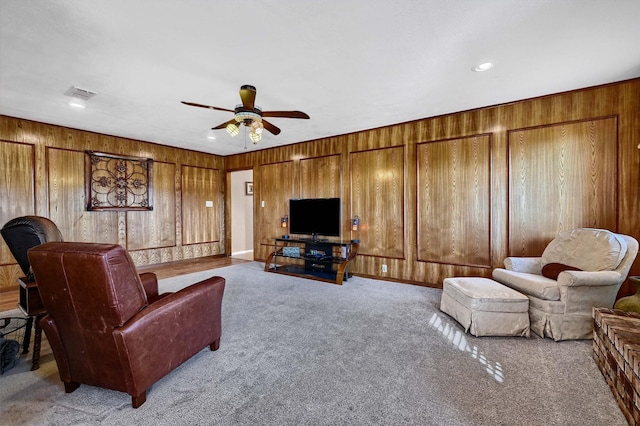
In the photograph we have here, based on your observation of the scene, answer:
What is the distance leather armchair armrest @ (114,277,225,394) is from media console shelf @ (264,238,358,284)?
8.44 ft

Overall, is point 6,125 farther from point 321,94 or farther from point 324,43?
point 324,43

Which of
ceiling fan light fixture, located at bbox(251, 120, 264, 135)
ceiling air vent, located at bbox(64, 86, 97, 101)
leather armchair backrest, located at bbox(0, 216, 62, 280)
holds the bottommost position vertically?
leather armchair backrest, located at bbox(0, 216, 62, 280)

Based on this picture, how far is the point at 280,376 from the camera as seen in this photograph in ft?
6.47

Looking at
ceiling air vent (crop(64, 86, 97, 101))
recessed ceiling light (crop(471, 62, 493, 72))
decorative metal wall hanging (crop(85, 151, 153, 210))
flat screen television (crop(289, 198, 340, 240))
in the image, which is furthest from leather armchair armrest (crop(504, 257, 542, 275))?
decorative metal wall hanging (crop(85, 151, 153, 210))

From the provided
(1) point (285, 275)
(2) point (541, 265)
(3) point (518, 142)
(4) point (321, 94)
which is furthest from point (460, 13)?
(1) point (285, 275)

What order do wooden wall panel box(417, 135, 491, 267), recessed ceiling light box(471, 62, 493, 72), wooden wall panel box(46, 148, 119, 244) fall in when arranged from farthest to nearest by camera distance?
1. wooden wall panel box(46, 148, 119, 244)
2. wooden wall panel box(417, 135, 491, 267)
3. recessed ceiling light box(471, 62, 493, 72)

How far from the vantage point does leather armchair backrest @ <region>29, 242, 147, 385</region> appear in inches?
58.1

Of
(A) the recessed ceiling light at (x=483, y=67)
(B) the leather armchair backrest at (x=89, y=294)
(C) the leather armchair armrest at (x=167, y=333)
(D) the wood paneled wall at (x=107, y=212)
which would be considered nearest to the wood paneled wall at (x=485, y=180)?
(A) the recessed ceiling light at (x=483, y=67)

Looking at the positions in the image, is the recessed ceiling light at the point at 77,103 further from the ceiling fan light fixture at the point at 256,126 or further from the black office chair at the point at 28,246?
the ceiling fan light fixture at the point at 256,126

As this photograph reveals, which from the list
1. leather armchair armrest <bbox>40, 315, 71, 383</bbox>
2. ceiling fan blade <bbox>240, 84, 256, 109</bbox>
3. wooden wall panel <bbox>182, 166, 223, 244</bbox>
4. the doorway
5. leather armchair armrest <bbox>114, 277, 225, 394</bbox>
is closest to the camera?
leather armchair armrest <bbox>114, 277, 225, 394</bbox>

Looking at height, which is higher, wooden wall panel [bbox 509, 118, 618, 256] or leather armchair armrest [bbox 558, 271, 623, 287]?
wooden wall panel [bbox 509, 118, 618, 256]

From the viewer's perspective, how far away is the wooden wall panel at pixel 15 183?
4.07 metres

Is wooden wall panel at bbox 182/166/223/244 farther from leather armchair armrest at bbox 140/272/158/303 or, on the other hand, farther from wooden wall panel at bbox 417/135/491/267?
wooden wall panel at bbox 417/135/491/267

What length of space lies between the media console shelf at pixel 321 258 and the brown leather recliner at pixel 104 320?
9.81 ft
